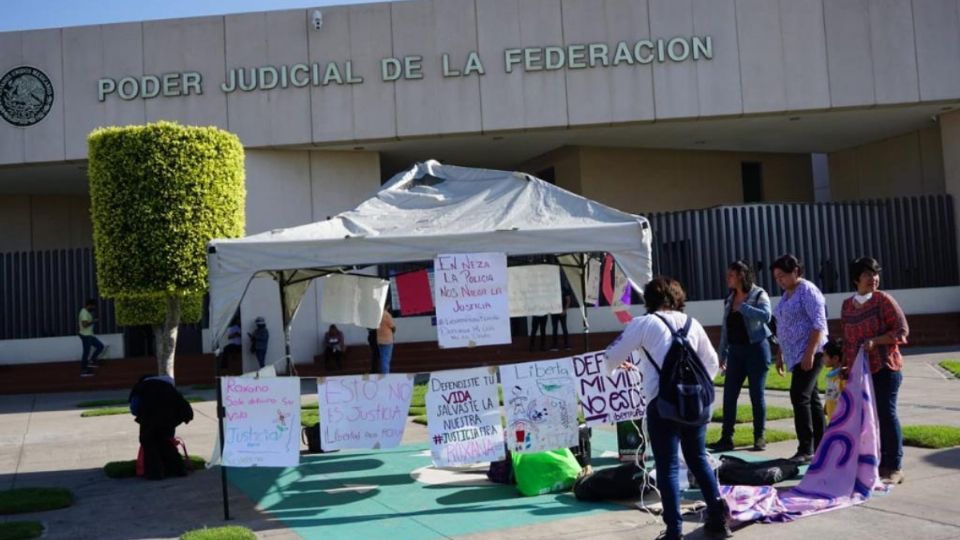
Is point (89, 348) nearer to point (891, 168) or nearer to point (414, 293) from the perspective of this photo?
point (414, 293)

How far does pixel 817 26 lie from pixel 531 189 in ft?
48.0

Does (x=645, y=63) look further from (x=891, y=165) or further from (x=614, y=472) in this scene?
(x=614, y=472)

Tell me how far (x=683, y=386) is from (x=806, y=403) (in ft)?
9.31

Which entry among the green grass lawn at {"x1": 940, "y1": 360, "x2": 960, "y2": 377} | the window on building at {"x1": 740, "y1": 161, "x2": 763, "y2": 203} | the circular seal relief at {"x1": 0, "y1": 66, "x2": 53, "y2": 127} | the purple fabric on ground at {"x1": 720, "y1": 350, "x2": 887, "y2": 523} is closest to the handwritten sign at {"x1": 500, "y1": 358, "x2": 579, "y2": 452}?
the purple fabric on ground at {"x1": 720, "y1": 350, "x2": 887, "y2": 523}

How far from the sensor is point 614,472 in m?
7.48

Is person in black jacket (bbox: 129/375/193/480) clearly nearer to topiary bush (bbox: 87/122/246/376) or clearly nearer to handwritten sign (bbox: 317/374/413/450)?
topiary bush (bbox: 87/122/246/376)

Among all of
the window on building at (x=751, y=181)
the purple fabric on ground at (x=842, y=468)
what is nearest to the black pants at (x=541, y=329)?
the window on building at (x=751, y=181)

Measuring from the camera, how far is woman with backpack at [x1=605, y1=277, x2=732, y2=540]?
233 inches

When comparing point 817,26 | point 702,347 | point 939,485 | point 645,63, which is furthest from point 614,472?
point 817,26

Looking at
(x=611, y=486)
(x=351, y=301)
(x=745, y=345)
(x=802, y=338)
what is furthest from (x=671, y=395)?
(x=351, y=301)

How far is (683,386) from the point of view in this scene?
5863 millimetres

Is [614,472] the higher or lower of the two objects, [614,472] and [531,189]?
the lower

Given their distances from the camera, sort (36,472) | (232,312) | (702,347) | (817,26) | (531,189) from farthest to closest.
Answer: (817,26), (36,472), (531,189), (232,312), (702,347)

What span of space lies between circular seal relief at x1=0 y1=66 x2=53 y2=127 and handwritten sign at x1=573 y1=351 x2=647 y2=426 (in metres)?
17.8
